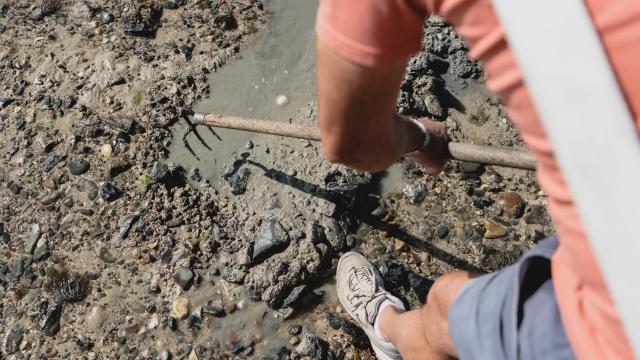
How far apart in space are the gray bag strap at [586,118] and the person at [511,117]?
0.04m

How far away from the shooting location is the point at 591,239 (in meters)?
0.97

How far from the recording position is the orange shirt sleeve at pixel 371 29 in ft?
3.51

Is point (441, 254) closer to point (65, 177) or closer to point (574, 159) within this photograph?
point (574, 159)

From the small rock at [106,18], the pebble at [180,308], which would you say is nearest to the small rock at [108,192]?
the pebble at [180,308]

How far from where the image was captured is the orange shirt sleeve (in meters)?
1.07

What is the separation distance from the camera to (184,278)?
2.90m

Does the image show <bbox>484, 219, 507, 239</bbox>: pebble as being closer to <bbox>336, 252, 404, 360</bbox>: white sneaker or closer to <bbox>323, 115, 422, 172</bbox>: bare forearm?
<bbox>336, 252, 404, 360</bbox>: white sneaker

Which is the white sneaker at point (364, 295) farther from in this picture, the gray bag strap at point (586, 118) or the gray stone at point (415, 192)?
the gray bag strap at point (586, 118)

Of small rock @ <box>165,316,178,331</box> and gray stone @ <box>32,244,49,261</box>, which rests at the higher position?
gray stone @ <box>32,244,49,261</box>

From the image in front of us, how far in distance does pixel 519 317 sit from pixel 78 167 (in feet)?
8.93

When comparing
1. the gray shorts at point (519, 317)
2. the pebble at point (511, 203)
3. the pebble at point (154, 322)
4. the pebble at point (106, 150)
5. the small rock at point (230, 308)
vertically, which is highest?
the gray shorts at point (519, 317)

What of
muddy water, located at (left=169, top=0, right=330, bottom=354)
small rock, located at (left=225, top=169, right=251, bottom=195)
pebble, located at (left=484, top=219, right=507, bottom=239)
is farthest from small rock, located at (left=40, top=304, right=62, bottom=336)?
pebble, located at (left=484, top=219, right=507, bottom=239)

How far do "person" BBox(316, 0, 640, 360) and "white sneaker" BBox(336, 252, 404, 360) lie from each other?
64 centimetres

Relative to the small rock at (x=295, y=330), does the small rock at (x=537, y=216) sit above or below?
above
